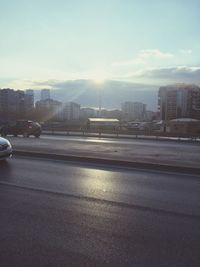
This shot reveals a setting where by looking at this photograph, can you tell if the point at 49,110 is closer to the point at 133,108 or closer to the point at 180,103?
the point at 180,103

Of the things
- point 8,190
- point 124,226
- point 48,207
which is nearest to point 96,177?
point 8,190

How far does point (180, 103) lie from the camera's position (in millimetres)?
127875

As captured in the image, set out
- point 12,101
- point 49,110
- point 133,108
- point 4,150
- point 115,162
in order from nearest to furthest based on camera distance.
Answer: point 4,150 → point 115,162 → point 49,110 → point 12,101 → point 133,108

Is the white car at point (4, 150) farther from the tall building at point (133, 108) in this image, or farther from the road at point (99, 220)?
the tall building at point (133, 108)

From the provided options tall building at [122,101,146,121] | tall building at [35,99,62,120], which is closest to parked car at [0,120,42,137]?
tall building at [35,99,62,120]

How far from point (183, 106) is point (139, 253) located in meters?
125

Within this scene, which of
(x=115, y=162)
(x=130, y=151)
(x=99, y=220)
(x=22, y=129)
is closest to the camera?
(x=99, y=220)

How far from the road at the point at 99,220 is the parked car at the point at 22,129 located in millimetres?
27857

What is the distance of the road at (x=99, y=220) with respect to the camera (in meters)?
5.17

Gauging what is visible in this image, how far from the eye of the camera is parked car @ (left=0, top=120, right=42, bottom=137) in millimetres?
39188

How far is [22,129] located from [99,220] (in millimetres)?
34252

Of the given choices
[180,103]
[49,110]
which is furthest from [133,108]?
[49,110]

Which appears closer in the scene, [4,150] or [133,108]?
[4,150]

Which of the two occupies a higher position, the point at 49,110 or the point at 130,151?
the point at 130,151
